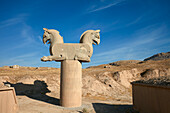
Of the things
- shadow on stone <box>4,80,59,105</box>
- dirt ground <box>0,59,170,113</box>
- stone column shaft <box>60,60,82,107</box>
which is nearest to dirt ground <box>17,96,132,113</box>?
stone column shaft <box>60,60,82,107</box>

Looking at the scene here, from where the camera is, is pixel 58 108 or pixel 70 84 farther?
pixel 70 84

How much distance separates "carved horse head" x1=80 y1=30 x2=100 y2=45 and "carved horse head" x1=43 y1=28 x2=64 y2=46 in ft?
6.26

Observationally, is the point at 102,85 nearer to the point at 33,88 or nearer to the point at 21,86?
the point at 33,88

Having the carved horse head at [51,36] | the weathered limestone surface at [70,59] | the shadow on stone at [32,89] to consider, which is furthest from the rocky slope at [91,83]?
the carved horse head at [51,36]

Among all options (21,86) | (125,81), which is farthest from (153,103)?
(125,81)

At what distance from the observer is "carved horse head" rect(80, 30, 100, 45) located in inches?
457

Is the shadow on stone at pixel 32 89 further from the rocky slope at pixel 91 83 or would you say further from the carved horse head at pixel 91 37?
the carved horse head at pixel 91 37

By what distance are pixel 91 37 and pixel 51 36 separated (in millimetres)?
3429

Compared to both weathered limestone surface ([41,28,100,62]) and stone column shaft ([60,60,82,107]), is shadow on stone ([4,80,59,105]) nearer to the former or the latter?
stone column shaft ([60,60,82,107])

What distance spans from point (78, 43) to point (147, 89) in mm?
6249

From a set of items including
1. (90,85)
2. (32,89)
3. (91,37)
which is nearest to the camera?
(91,37)

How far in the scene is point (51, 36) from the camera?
38.4ft

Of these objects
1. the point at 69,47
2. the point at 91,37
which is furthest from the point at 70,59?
the point at 91,37

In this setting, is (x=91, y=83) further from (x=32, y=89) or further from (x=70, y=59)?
(x=70, y=59)
